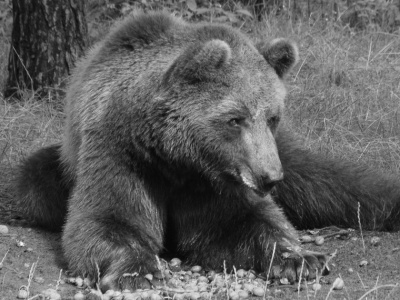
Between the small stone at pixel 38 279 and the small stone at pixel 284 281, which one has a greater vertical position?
the small stone at pixel 38 279

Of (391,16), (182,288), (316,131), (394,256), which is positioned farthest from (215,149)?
(391,16)

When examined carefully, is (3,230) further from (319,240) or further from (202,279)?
(319,240)

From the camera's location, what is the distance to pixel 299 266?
17.1ft

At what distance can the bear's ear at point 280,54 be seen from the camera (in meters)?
5.70

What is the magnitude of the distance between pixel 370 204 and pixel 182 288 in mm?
2025

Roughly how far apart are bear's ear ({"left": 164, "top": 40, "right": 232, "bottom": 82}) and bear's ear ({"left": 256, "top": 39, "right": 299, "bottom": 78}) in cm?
47

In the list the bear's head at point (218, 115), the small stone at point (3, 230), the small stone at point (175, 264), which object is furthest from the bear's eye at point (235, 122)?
the small stone at point (3, 230)

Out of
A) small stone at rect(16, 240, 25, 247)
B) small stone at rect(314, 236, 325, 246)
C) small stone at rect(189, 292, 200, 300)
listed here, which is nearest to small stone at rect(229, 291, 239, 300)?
small stone at rect(189, 292, 200, 300)

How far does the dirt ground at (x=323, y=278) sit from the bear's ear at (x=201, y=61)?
139cm

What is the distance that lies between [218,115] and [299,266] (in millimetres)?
1050

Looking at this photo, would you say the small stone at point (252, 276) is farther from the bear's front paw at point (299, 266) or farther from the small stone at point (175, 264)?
the small stone at point (175, 264)

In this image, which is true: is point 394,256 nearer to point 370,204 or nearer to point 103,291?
point 370,204

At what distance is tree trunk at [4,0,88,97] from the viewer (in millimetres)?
Result: 8344

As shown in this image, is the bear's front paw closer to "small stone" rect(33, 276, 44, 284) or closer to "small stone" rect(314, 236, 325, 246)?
"small stone" rect(314, 236, 325, 246)
